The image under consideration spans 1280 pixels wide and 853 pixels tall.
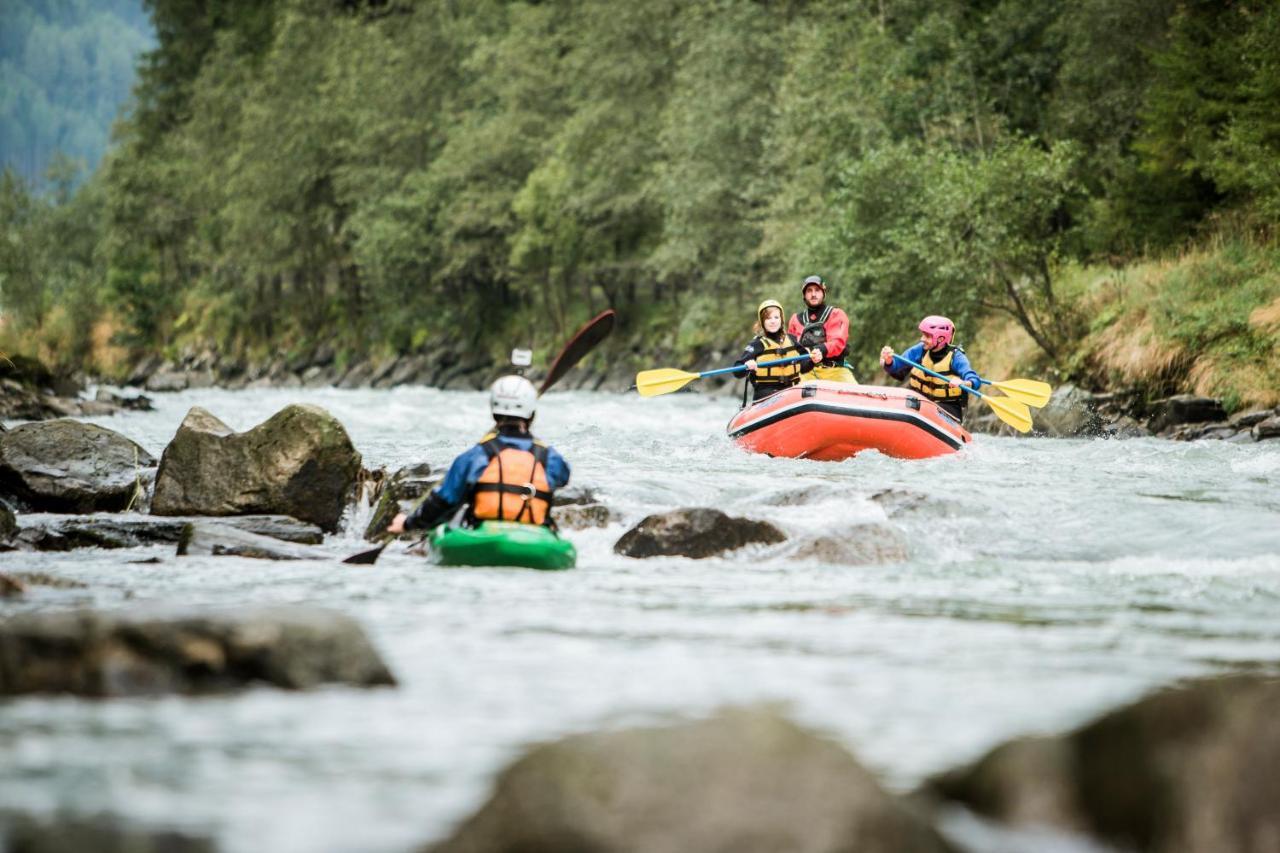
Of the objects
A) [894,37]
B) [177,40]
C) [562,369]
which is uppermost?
[177,40]

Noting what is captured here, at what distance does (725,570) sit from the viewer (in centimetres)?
762

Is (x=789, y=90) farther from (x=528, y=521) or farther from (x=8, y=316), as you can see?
(x=8, y=316)

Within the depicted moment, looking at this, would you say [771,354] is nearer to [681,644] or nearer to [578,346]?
[578,346]

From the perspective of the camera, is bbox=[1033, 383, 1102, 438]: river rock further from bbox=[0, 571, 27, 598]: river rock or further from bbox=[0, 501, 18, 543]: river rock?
bbox=[0, 571, 27, 598]: river rock

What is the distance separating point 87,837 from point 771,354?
11015mm

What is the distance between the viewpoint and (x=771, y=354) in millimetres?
13898

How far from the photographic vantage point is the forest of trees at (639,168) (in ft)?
63.4

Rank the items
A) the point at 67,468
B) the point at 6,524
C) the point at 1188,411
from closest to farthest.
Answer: the point at 6,524 < the point at 67,468 < the point at 1188,411

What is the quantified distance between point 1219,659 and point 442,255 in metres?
39.7

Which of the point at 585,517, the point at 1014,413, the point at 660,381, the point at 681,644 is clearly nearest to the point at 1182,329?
the point at 1014,413

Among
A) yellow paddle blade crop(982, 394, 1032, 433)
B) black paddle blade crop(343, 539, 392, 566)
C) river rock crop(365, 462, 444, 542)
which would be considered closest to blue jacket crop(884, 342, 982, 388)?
yellow paddle blade crop(982, 394, 1032, 433)

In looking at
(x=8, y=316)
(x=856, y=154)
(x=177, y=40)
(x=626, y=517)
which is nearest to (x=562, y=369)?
(x=626, y=517)

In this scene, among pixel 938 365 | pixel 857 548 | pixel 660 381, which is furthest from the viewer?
pixel 660 381

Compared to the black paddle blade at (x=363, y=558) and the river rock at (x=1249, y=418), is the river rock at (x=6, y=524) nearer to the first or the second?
the black paddle blade at (x=363, y=558)
